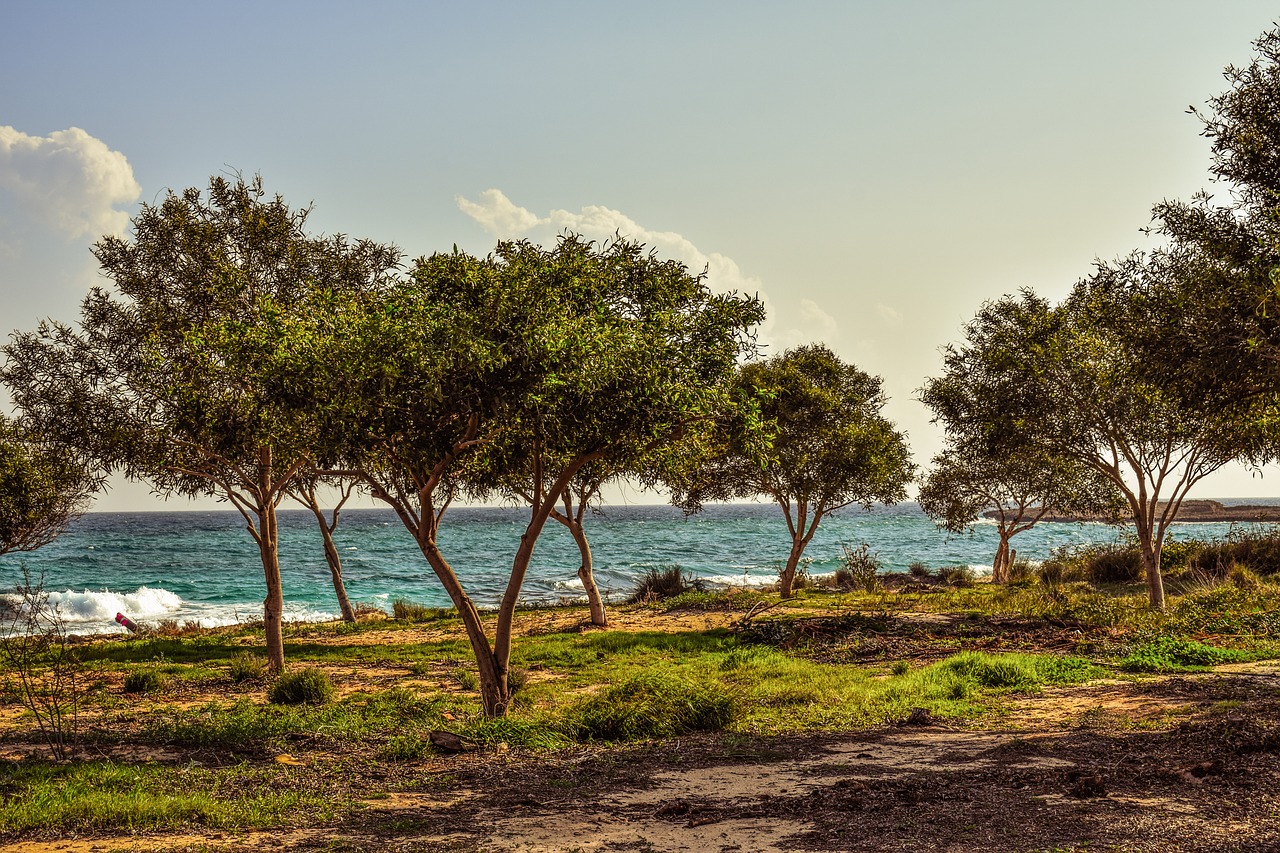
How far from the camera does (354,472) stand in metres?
15.1

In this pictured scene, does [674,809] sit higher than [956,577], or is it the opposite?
[674,809]

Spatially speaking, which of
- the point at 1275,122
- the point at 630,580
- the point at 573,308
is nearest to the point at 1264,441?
the point at 1275,122

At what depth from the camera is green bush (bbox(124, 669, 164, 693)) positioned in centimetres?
1745

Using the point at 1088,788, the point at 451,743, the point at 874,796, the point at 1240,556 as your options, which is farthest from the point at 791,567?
the point at 1088,788

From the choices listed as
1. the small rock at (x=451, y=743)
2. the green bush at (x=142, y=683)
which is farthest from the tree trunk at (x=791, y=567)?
the small rock at (x=451, y=743)

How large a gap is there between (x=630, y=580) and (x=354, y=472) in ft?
139

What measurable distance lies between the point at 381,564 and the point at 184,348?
52.5 meters

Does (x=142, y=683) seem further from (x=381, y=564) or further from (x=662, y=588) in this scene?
(x=381, y=564)

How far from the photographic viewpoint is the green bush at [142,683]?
1745 centimetres

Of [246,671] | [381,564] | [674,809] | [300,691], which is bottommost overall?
[381,564]

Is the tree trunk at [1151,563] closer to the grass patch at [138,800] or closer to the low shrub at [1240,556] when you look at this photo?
the low shrub at [1240,556]

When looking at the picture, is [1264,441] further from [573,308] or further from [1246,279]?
[573,308]

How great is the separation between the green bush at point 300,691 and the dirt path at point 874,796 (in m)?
6.02

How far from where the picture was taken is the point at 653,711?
42.5ft
